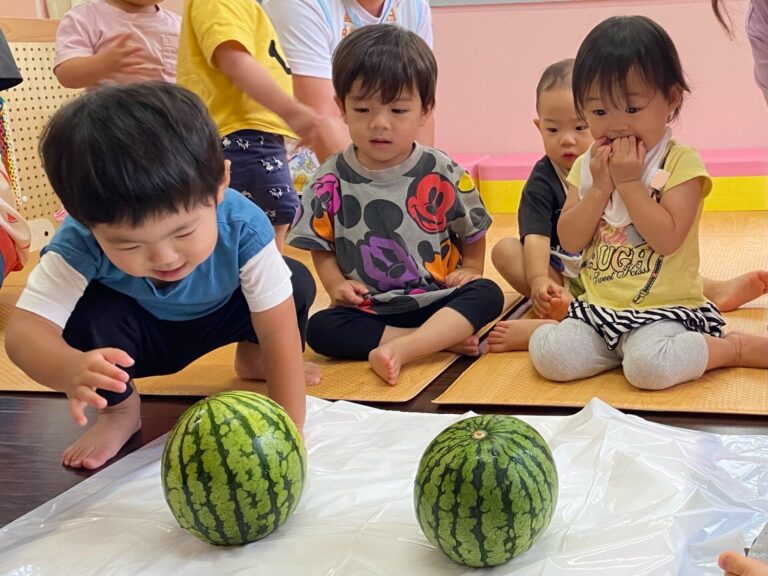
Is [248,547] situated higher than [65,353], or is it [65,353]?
[65,353]

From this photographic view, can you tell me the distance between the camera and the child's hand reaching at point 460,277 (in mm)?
1902

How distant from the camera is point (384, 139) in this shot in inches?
72.6

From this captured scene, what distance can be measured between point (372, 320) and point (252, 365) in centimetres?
29

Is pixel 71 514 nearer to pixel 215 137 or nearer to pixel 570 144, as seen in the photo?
pixel 215 137

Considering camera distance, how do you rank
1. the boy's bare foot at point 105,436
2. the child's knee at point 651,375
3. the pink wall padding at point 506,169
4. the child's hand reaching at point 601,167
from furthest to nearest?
the pink wall padding at point 506,169 < the child's hand reaching at point 601,167 < the child's knee at point 651,375 < the boy's bare foot at point 105,436

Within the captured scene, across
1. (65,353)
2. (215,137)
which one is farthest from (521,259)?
(65,353)

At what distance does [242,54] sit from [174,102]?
974 millimetres

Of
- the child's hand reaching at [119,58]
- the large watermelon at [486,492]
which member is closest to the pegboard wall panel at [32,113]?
the child's hand reaching at [119,58]

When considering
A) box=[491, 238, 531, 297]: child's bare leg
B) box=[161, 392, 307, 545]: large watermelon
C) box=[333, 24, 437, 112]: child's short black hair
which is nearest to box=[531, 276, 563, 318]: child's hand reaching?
box=[491, 238, 531, 297]: child's bare leg

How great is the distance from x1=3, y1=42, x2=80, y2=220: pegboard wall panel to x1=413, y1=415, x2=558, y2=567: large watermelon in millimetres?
2649

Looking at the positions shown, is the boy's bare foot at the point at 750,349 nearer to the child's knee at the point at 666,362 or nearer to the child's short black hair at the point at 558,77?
the child's knee at the point at 666,362

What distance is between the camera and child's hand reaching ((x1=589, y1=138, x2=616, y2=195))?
1610 millimetres

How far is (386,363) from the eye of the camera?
1649mm

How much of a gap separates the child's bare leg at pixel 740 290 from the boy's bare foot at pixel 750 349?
14.3 inches
